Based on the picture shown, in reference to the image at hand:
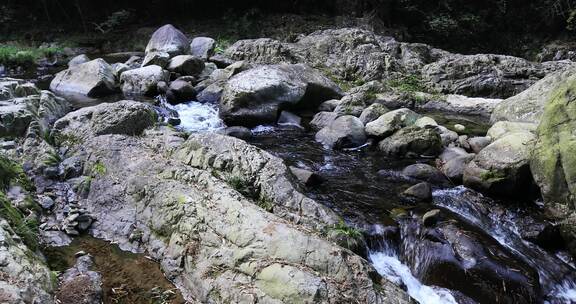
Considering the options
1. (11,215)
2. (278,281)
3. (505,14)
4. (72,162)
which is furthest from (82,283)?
(505,14)

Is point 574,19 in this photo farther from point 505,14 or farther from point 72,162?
point 72,162

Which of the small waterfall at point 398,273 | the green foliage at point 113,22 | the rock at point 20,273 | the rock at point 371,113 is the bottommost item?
the green foliage at point 113,22

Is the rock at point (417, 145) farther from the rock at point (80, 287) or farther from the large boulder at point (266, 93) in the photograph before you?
the rock at point (80, 287)

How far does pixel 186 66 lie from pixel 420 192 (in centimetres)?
874

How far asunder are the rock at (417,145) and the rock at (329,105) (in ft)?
8.99

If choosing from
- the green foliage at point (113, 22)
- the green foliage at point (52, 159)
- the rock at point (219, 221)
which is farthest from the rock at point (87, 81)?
the green foliage at point (113, 22)

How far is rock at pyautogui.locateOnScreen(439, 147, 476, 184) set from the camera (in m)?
7.24

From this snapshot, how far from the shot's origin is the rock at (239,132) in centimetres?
926

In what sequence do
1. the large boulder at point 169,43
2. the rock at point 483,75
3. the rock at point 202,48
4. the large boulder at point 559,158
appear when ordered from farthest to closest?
the rock at point 202,48 → the large boulder at point 169,43 → the rock at point 483,75 → the large boulder at point 559,158

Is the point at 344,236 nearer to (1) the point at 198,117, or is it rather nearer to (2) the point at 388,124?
(2) the point at 388,124

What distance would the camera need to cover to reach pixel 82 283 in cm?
421

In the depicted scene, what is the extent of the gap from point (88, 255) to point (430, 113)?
891cm

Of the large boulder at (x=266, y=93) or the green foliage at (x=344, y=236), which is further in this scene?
the large boulder at (x=266, y=93)

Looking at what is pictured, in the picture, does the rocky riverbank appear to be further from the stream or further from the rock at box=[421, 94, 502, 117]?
the rock at box=[421, 94, 502, 117]
